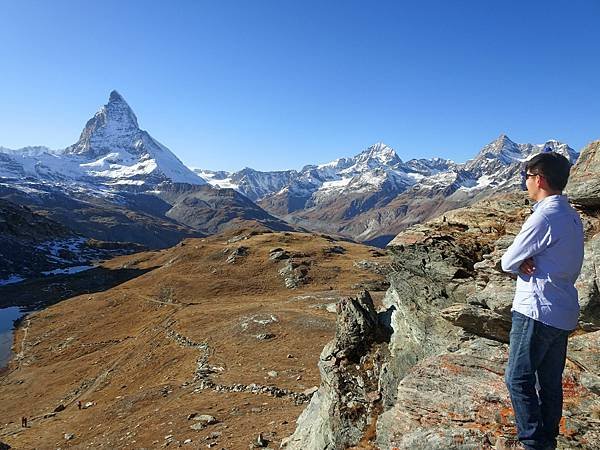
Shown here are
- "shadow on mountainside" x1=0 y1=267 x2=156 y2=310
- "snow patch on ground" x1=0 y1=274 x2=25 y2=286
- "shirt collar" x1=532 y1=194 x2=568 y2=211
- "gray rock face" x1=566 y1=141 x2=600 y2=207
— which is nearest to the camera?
"shirt collar" x1=532 y1=194 x2=568 y2=211

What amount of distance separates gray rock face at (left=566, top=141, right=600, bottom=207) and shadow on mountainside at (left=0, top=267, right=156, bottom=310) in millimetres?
112102

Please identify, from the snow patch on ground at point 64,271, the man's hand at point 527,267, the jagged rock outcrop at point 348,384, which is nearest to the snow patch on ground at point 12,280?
the snow patch on ground at point 64,271

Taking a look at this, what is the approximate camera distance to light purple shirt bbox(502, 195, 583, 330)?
7.15 metres

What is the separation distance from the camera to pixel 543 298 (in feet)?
23.7

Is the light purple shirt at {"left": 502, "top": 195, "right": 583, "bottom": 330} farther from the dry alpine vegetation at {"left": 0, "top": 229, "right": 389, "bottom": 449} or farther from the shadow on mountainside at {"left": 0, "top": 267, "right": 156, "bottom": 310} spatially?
the shadow on mountainside at {"left": 0, "top": 267, "right": 156, "bottom": 310}

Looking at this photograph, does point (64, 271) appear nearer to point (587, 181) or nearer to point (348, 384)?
point (348, 384)

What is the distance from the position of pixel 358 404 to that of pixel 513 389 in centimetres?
960

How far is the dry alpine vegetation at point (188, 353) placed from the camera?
91.5 feet

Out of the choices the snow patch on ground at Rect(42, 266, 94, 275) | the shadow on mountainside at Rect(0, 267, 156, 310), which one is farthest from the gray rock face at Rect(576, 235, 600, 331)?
the snow patch on ground at Rect(42, 266, 94, 275)

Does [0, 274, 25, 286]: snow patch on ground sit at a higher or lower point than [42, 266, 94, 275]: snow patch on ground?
lower

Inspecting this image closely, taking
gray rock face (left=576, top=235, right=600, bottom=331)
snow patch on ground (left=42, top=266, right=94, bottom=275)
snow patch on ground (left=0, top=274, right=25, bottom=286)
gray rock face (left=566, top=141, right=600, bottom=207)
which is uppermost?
gray rock face (left=566, top=141, right=600, bottom=207)

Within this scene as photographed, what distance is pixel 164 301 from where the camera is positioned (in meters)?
77.7

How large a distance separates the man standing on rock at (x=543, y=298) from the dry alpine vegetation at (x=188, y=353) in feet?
54.2

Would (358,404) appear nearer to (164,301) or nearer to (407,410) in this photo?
(407,410)
